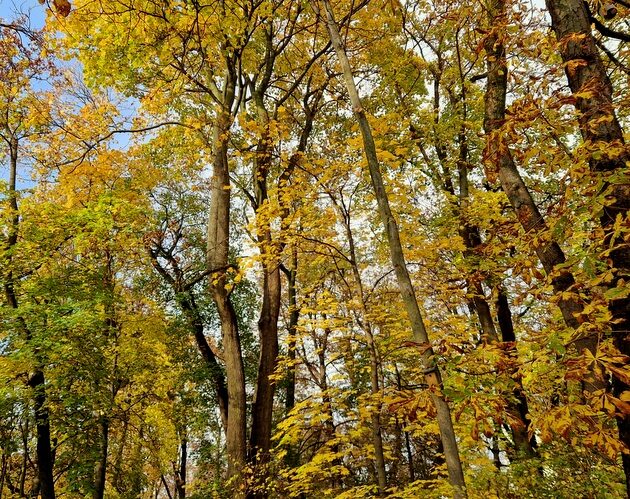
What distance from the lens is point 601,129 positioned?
2701 mm

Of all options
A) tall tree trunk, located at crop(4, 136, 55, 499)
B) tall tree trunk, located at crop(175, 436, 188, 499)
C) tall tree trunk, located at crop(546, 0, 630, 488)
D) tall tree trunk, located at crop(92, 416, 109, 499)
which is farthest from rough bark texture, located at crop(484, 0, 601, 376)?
tall tree trunk, located at crop(175, 436, 188, 499)

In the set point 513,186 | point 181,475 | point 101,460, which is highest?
point 513,186

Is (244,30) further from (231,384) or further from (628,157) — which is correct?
(231,384)

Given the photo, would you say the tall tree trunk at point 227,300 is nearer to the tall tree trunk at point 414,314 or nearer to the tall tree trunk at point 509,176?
the tall tree trunk at point 414,314

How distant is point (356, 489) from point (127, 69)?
7147 mm

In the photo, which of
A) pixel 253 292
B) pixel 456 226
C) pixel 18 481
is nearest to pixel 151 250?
pixel 253 292

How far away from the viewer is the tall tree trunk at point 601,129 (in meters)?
2.30

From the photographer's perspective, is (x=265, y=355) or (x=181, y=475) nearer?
(x=265, y=355)

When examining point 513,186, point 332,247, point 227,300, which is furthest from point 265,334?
point 513,186

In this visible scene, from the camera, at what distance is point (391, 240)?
2.61 meters

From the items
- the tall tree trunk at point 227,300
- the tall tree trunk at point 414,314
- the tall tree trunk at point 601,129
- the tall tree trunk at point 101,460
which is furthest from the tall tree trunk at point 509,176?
the tall tree trunk at point 101,460

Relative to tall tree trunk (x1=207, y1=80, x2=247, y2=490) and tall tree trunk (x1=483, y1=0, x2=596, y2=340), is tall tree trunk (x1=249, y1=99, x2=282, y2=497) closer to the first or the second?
tall tree trunk (x1=207, y1=80, x2=247, y2=490)

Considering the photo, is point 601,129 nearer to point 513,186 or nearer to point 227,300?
point 513,186

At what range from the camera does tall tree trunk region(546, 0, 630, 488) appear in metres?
2.30
